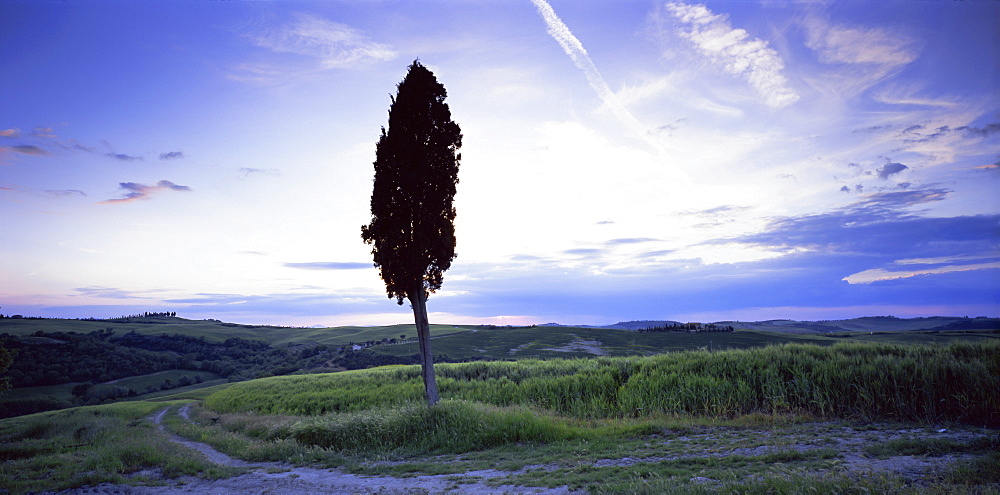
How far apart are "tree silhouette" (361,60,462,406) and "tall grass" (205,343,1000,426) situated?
500 cm

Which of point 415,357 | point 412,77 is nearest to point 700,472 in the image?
point 412,77

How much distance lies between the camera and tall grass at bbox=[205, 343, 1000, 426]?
458 inches

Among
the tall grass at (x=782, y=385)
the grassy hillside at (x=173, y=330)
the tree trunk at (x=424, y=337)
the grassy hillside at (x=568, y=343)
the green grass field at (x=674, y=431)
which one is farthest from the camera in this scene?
the grassy hillside at (x=173, y=330)

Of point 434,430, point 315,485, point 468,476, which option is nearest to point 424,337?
point 434,430

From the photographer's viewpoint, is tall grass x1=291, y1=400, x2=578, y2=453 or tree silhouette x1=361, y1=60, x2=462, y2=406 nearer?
tall grass x1=291, y1=400, x2=578, y2=453

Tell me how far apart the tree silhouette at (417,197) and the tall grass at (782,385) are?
500cm

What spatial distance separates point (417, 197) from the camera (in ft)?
51.8

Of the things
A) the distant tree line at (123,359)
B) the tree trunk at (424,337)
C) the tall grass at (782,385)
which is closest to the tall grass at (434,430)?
the tree trunk at (424,337)

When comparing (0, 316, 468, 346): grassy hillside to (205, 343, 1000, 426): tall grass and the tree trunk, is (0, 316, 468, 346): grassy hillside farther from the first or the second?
the tree trunk

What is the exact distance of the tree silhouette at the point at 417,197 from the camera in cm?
1562

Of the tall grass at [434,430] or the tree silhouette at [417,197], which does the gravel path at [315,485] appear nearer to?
the tall grass at [434,430]

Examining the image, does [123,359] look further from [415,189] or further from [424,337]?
[415,189]

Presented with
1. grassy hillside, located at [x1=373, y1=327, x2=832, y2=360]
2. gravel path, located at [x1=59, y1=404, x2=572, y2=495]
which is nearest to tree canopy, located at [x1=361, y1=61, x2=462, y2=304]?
gravel path, located at [x1=59, y1=404, x2=572, y2=495]

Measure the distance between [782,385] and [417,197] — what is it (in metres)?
14.1
